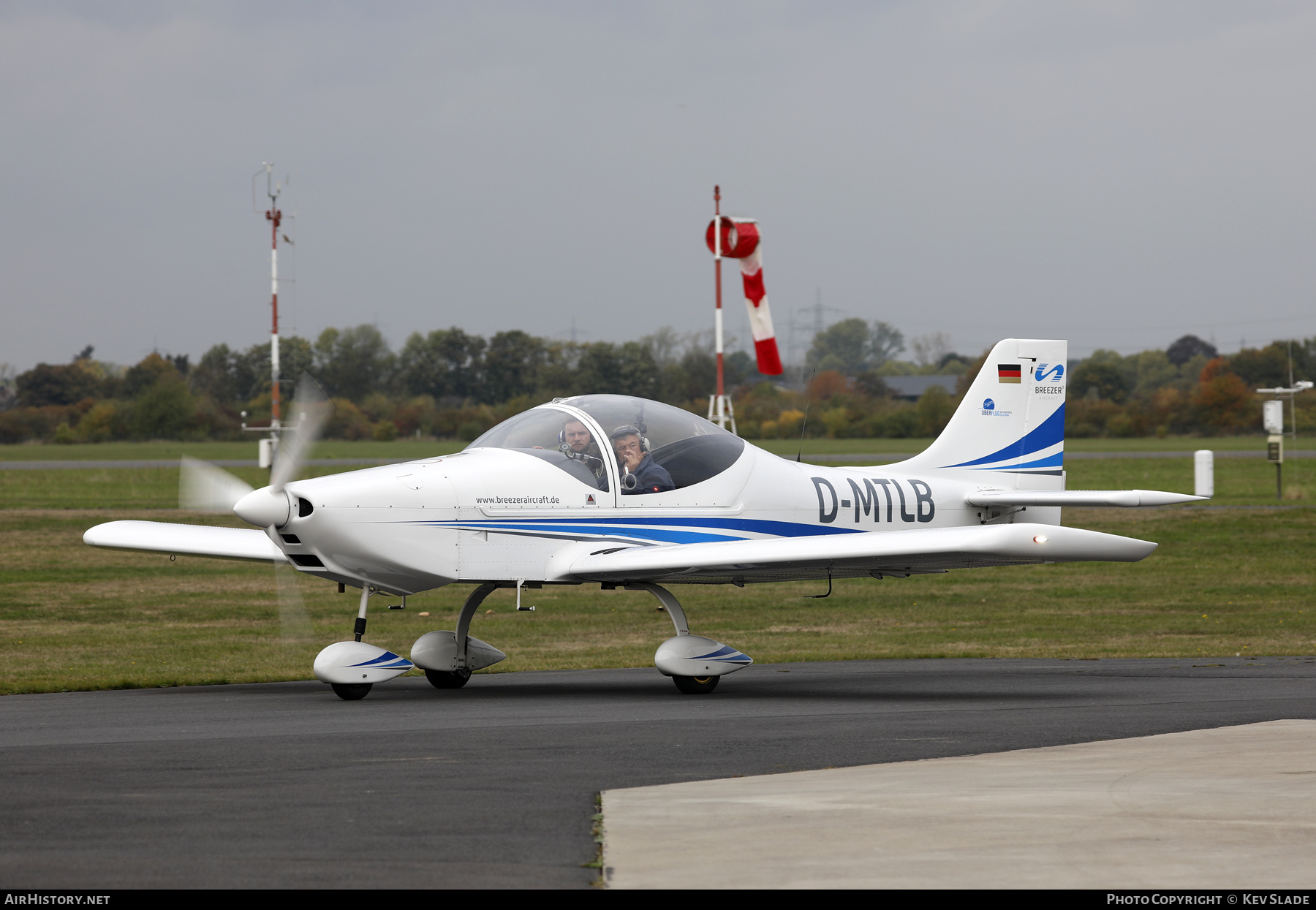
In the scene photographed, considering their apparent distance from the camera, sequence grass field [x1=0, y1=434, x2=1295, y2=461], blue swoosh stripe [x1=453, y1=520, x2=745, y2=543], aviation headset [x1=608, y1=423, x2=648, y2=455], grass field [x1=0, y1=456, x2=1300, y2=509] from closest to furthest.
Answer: blue swoosh stripe [x1=453, y1=520, x2=745, y2=543], aviation headset [x1=608, y1=423, x2=648, y2=455], grass field [x1=0, y1=456, x2=1300, y2=509], grass field [x1=0, y1=434, x2=1295, y2=461]

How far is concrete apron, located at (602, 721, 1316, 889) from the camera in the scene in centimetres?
575

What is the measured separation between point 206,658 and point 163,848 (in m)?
10.5

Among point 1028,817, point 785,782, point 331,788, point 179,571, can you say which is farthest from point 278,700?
point 179,571

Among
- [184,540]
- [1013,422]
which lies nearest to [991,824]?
[1013,422]

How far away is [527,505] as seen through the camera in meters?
12.4

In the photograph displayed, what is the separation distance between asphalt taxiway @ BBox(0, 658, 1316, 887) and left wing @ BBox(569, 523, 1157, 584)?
0.99 meters

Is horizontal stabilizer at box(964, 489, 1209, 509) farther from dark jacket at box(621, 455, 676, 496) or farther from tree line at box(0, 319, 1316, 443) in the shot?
tree line at box(0, 319, 1316, 443)

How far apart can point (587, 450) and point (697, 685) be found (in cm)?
208

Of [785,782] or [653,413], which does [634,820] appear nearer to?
[785,782]

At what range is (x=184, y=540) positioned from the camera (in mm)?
14805

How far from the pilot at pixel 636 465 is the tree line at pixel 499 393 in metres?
47.9

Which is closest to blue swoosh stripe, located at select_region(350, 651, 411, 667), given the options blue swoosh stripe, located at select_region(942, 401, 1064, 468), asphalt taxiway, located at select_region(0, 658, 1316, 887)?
asphalt taxiway, located at select_region(0, 658, 1316, 887)

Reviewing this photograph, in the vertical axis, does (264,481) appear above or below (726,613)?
above

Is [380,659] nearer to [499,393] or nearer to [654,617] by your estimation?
[654,617]
